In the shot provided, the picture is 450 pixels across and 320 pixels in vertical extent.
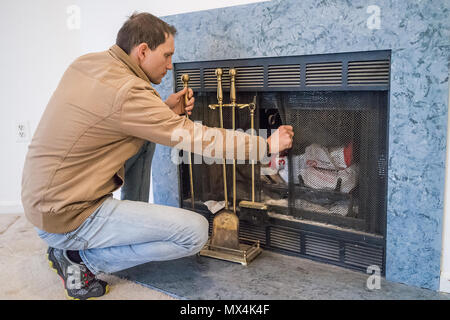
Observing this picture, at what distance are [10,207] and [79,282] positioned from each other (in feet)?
4.14

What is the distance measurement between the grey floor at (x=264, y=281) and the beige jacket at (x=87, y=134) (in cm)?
44

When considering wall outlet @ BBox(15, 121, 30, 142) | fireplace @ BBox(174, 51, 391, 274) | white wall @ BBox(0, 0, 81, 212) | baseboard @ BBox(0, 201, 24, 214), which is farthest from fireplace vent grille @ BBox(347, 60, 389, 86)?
baseboard @ BBox(0, 201, 24, 214)

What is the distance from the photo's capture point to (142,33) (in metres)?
1.53

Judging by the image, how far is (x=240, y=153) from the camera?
59.6 inches

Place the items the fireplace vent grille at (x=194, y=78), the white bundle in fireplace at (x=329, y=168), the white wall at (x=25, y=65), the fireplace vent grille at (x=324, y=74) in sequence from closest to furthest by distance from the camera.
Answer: the fireplace vent grille at (x=324, y=74), the white bundle in fireplace at (x=329, y=168), the fireplace vent grille at (x=194, y=78), the white wall at (x=25, y=65)

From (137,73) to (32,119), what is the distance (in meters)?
1.27

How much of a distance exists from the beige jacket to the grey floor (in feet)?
1.43

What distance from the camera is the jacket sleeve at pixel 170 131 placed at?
138 centimetres

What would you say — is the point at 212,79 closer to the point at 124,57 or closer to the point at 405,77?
the point at 124,57

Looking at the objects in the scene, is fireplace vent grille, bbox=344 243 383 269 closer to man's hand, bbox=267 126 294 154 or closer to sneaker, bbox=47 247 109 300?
man's hand, bbox=267 126 294 154

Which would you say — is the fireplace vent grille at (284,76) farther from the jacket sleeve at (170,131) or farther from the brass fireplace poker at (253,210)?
the jacket sleeve at (170,131)

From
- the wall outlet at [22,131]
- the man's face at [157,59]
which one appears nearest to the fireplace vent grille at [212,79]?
the man's face at [157,59]
